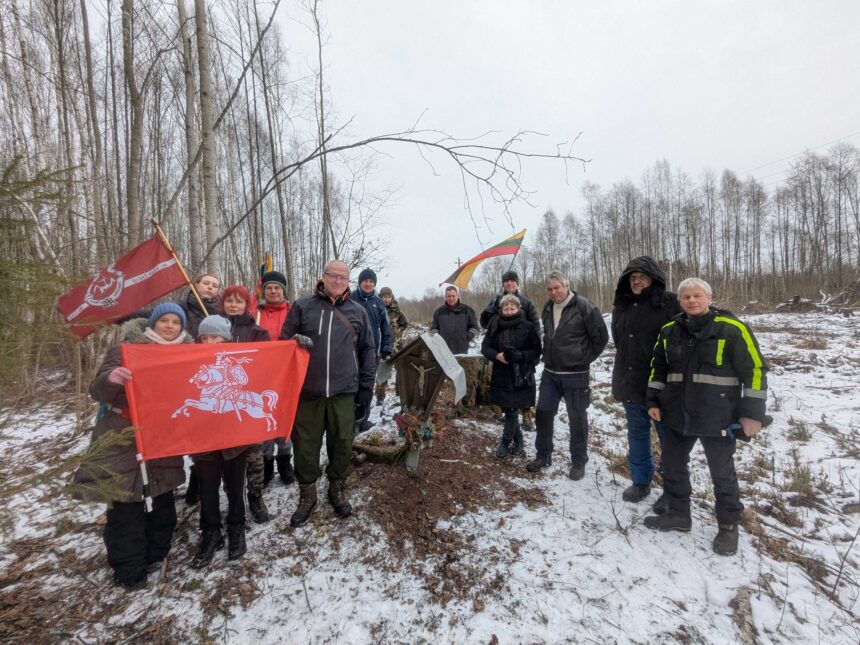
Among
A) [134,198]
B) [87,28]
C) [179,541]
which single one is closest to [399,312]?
[134,198]

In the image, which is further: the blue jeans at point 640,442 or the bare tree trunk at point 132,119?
the bare tree trunk at point 132,119

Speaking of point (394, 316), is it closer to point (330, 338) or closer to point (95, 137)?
point (330, 338)

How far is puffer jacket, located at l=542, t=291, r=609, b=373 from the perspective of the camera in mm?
3729

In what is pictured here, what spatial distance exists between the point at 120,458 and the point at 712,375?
14.4 ft

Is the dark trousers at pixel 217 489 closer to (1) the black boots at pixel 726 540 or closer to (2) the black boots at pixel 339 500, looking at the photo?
(2) the black boots at pixel 339 500

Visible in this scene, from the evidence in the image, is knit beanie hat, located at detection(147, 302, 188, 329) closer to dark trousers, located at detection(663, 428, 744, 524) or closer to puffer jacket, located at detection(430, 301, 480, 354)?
puffer jacket, located at detection(430, 301, 480, 354)

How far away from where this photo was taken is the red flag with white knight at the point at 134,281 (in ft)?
11.4

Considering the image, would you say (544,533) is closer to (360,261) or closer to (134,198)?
(134,198)

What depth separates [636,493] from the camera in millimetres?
3436

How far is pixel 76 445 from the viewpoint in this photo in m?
5.01

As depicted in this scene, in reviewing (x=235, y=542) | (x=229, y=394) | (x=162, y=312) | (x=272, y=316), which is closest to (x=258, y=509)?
(x=235, y=542)

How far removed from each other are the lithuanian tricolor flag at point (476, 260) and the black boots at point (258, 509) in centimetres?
448

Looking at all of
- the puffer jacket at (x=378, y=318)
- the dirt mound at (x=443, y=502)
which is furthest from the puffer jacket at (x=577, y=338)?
the puffer jacket at (x=378, y=318)

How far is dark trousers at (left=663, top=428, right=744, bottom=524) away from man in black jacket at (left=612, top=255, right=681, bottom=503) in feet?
1.20
